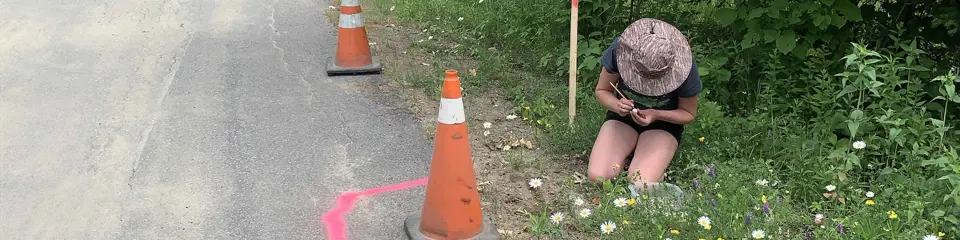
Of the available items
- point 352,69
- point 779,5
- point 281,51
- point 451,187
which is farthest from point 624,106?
point 281,51

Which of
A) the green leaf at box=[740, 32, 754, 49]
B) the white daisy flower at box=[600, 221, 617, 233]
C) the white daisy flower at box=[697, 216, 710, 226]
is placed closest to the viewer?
the white daisy flower at box=[697, 216, 710, 226]

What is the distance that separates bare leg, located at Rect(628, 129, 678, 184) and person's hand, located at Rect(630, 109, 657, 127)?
5.5 inches

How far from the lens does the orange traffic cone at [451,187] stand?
3068mm

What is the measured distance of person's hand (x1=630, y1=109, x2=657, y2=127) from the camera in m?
3.67

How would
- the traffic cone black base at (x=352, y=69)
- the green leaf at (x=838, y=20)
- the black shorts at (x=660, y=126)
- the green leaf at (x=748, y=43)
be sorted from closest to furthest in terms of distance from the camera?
the black shorts at (x=660, y=126), the green leaf at (x=838, y=20), the green leaf at (x=748, y=43), the traffic cone black base at (x=352, y=69)

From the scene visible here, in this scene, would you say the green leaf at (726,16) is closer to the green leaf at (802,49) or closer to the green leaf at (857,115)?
the green leaf at (802,49)

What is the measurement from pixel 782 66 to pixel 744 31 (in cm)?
48

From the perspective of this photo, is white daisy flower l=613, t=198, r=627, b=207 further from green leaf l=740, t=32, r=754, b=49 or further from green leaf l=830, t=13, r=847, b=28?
green leaf l=830, t=13, r=847, b=28

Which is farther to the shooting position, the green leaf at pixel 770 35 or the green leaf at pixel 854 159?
the green leaf at pixel 770 35

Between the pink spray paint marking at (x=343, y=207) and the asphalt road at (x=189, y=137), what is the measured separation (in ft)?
0.15

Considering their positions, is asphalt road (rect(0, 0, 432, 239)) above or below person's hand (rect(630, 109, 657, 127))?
below

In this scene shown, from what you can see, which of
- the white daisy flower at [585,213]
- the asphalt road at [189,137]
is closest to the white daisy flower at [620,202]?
the white daisy flower at [585,213]

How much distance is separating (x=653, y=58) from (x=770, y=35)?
1.10 meters

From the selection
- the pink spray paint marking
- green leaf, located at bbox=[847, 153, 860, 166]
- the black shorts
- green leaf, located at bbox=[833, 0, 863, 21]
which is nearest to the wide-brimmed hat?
the black shorts
